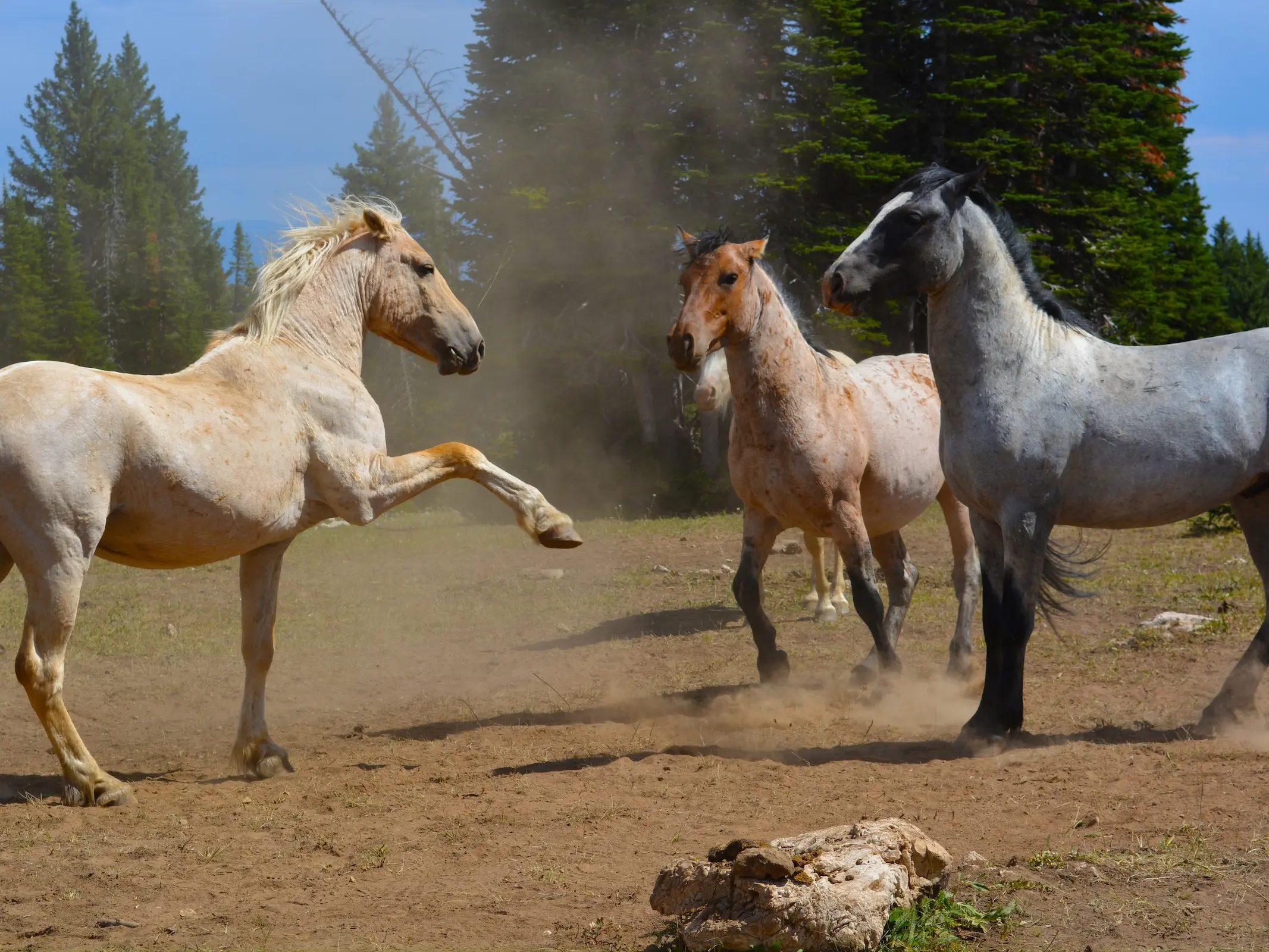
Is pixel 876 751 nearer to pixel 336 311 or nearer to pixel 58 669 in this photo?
pixel 336 311

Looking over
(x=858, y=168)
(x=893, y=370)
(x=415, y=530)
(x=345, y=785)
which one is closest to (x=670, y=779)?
(x=345, y=785)

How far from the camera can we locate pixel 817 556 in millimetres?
9703

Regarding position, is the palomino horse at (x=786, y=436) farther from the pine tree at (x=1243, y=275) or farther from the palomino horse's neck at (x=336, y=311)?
the pine tree at (x=1243, y=275)

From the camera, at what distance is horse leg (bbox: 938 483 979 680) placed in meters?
7.35

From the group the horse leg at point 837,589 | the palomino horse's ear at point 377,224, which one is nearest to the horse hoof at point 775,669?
the horse leg at point 837,589

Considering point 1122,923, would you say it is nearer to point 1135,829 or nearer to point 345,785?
point 1135,829

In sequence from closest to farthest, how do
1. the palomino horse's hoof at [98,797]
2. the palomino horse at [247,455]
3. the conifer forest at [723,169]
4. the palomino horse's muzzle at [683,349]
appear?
the palomino horse at [247,455]
the palomino horse's hoof at [98,797]
the palomino horse's muzzle at [683,349]
the conifer forest at [723,169]

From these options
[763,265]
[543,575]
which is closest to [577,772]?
[763,265]

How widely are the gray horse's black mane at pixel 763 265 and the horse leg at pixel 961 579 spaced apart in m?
1.27

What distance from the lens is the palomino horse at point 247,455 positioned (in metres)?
4.63

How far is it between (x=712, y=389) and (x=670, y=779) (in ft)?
9.41

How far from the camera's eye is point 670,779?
16.9ft

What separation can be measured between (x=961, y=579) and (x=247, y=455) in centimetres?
472

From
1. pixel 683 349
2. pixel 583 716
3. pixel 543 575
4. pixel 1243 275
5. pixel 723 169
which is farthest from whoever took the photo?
pixel 1243 275
